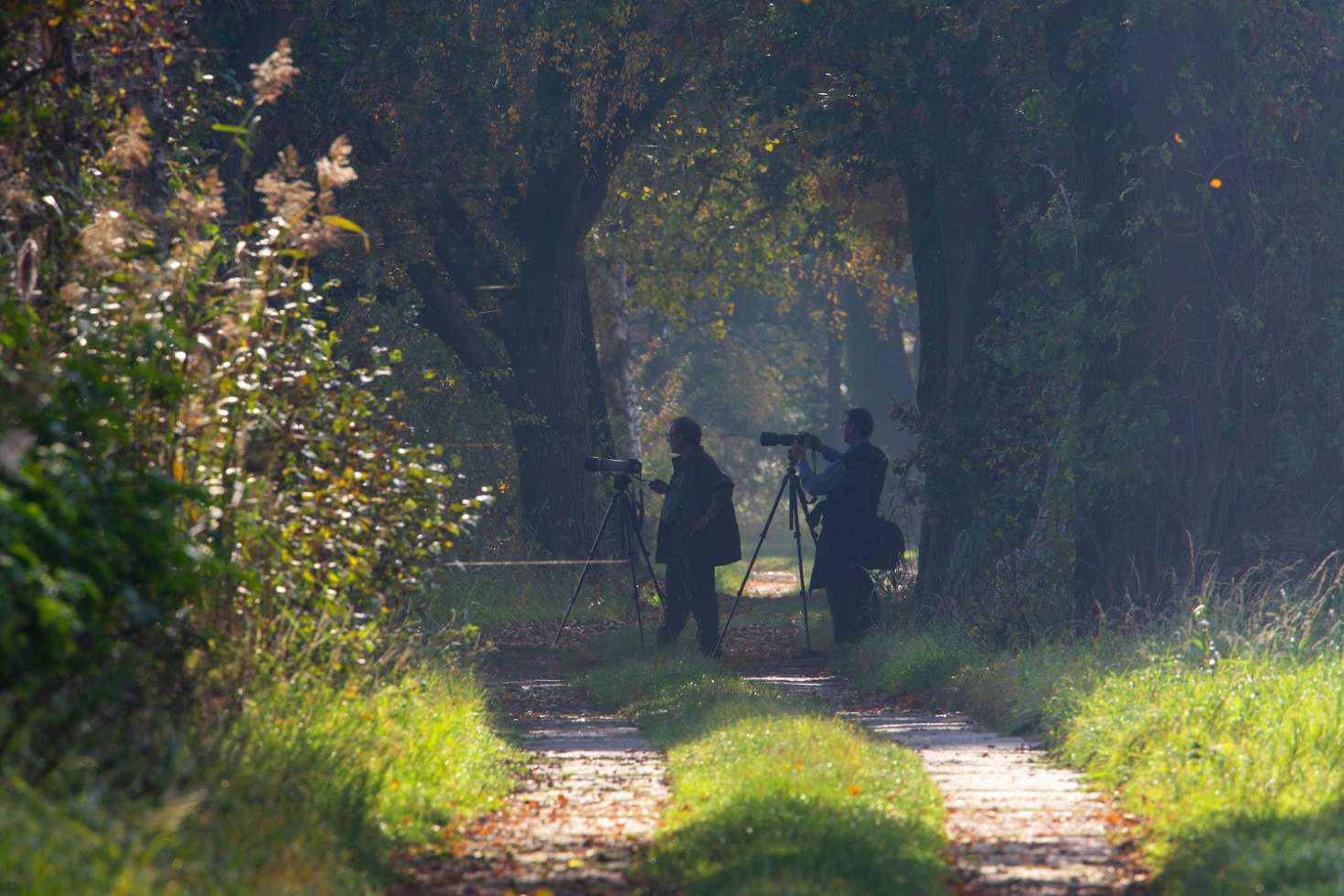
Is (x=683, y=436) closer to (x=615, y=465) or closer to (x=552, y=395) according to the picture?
(x=615, y=465)

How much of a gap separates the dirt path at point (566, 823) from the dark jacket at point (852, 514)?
4226mm

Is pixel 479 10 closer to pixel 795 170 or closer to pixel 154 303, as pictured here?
pixel 795 170

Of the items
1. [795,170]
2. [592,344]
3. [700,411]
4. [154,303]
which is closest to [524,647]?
[592,344]

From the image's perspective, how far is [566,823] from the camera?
8188 millimetres

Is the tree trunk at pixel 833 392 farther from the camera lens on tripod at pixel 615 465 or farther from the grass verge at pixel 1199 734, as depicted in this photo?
the grass verge at pixel 1199 734

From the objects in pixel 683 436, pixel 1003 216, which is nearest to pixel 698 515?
pixel 683 436

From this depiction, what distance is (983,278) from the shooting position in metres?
18.4

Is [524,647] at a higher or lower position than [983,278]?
lower

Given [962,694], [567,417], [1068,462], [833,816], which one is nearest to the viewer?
[833,816]

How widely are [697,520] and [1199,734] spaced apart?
7082 millimetres

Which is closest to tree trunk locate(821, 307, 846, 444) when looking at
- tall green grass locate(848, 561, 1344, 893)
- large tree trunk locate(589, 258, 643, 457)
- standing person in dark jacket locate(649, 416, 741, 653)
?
large tree trunk locate(589, 258, 643, 457)

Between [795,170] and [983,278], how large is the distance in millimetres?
6857

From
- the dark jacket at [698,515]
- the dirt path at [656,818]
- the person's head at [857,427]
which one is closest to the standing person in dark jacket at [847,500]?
the person's head at [857,427]

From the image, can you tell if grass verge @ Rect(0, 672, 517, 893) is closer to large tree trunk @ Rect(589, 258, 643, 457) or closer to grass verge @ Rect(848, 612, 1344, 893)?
grass verge @ Rect(848, 612, 1344, 893)
